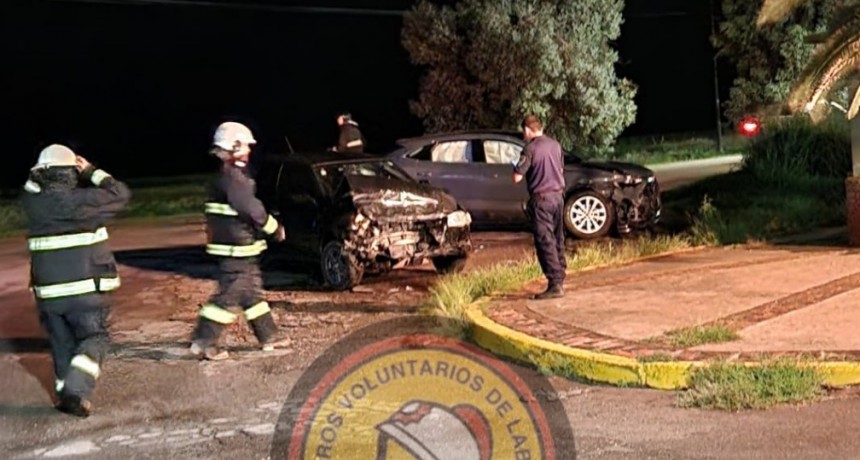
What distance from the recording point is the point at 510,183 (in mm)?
15500

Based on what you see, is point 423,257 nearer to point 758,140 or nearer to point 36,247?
point 36,247

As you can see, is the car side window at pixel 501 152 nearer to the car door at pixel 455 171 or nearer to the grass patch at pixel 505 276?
the car door at pixel 455 171

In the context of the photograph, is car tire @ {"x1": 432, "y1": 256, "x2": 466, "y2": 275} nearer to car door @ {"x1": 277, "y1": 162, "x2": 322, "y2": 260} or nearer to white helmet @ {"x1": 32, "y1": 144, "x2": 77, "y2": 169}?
car door @ {"x1": 277, "y1": 162, "x2": 322, "y2": 260}

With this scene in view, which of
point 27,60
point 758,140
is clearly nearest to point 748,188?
point 758,140

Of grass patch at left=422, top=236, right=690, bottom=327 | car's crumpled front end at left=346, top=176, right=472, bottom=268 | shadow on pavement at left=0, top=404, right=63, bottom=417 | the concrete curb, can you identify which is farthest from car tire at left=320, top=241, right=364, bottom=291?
shadow on pavement at left=0, top=404, right=63, bottom=417

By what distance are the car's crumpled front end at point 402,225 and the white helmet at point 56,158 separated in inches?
178

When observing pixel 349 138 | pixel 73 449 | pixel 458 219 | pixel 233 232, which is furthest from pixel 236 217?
pixel 349 138

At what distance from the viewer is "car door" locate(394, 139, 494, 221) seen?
15609 mm

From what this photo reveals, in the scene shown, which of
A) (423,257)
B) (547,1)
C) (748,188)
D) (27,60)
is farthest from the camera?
(27,60)

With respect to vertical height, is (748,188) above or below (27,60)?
below

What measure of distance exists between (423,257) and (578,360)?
4481mm

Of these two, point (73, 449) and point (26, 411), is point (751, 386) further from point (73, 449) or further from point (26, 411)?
point (26, 411)

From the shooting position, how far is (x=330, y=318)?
10.5 metres

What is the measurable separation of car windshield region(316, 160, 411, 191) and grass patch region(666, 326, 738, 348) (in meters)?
5.32
